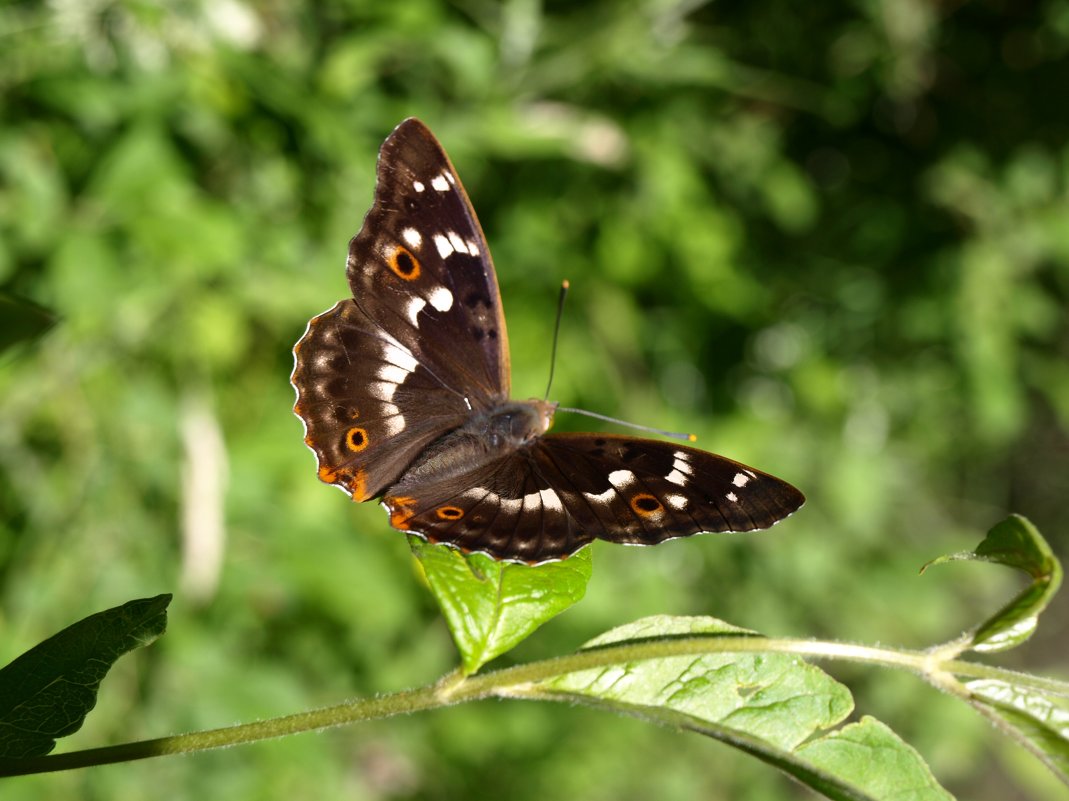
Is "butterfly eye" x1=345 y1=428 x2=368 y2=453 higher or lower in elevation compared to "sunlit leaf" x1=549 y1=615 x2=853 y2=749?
higher

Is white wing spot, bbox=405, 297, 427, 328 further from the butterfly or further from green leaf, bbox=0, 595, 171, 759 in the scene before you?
green leaf, bbox=0, 595, 171, 759

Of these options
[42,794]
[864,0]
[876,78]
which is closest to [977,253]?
[876,78]

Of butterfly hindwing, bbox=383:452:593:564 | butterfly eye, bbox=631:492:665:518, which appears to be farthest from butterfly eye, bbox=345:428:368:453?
butterfly eye, bbox=631:492:665:518

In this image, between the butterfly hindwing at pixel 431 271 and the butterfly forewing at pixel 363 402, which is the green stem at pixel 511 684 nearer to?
the butterfly forewing at pixel 363 402

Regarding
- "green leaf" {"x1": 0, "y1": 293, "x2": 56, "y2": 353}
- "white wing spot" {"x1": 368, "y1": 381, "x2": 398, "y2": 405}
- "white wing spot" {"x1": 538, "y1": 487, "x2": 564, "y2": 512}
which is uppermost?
"white wing spot" {"x1": 368, "y1": 381, "x2": 398, "y2": 405}

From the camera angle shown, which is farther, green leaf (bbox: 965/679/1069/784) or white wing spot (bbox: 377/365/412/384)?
white wing spot (bbox: 377/365/412/384)

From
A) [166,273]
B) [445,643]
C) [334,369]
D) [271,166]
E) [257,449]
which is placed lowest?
[445,643]

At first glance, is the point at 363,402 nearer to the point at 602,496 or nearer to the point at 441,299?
the point at 441,299

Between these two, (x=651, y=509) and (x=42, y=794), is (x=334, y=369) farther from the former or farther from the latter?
(x=42, y=794)
